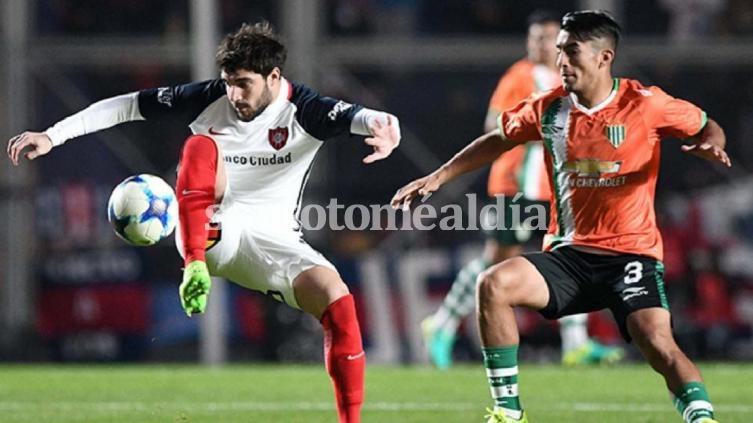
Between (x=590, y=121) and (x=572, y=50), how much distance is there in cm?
29

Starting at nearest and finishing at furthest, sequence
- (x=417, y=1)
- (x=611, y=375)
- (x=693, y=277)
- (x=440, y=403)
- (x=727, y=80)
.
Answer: (x=440, y=403) < (x=611, y=375) < (x=693, y=277) < (x=727, y=80) < (x=417, y=1)

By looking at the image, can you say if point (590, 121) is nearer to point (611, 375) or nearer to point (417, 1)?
point (611, 375)

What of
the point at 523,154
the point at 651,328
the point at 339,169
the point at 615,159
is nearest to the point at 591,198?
the point at 615,159

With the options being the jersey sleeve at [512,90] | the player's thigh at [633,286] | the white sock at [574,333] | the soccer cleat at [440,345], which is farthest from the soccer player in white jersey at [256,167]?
the soccer cleat at [440,345]

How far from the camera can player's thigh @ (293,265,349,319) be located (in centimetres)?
590

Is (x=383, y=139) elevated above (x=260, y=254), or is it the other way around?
(x=383, y=139)

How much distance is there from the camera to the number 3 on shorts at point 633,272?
5820 mm

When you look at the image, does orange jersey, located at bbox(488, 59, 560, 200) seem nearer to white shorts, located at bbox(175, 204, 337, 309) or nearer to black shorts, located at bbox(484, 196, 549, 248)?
black shorts, located at bbox(484, 196, 549, 248)

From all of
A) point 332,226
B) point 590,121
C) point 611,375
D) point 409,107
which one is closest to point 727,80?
point 409,107

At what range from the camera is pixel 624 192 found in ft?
19.5

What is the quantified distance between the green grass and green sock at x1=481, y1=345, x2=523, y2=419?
3.74ft

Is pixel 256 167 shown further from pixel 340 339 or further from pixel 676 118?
pixel 676 118

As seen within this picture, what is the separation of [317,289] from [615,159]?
4.15ft

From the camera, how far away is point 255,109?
624 centimetres
